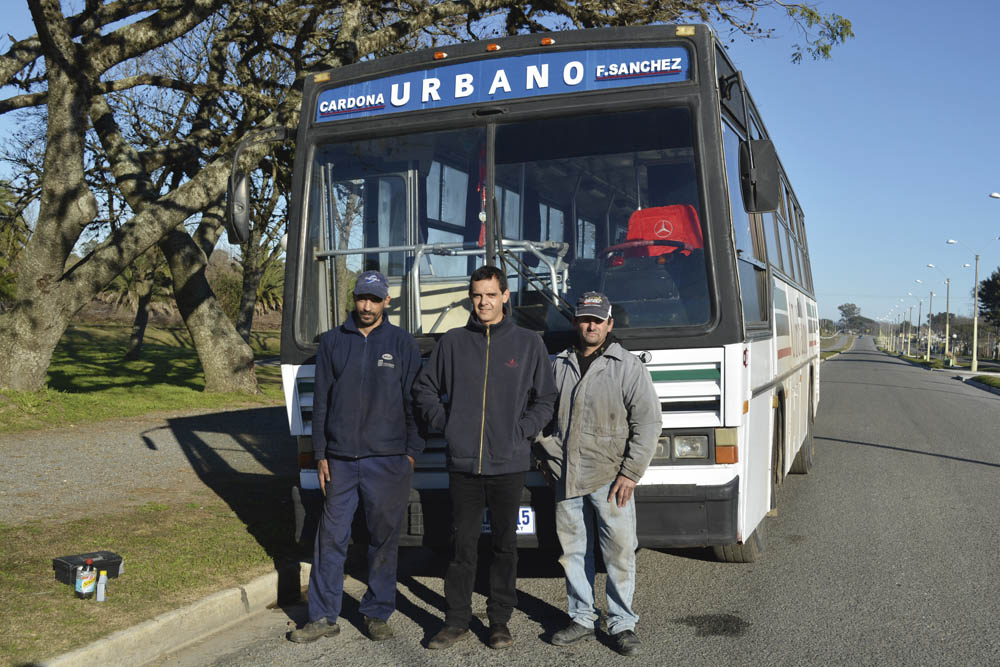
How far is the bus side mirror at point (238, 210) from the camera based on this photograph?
5613mm

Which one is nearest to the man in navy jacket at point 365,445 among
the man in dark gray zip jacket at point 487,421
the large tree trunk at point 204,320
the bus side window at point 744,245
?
the man in dark gray zip jacket at point 487,421

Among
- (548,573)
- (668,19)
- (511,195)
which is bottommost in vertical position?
(548,573)

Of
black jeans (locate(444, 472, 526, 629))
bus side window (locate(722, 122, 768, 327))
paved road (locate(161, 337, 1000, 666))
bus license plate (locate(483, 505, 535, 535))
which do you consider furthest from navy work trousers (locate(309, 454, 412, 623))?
Answer: bus side window (locate(722, 122, 768, 327))

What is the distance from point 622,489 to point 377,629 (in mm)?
1509

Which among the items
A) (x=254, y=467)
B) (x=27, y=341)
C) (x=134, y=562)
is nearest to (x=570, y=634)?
(x=134, y=562)

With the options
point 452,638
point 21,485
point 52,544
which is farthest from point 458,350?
point 21,485

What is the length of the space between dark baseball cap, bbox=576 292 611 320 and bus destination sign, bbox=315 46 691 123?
4.63ft

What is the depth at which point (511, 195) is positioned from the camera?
5.38 m

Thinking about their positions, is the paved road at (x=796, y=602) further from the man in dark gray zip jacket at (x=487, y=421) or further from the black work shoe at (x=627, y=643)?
the man in dark gray zip jacket at (x=487, y=421)

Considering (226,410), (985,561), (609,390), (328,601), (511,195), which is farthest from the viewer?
(226,410)

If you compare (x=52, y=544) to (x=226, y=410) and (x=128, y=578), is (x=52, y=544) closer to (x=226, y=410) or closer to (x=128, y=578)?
(x=128, y=578)

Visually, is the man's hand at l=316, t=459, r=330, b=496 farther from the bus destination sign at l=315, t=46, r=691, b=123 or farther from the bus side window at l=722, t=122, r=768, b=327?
the bus side window at l=722, t=122, r=768, b=327

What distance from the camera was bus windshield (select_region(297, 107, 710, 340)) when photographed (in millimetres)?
5223

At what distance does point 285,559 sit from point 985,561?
4903 mm
